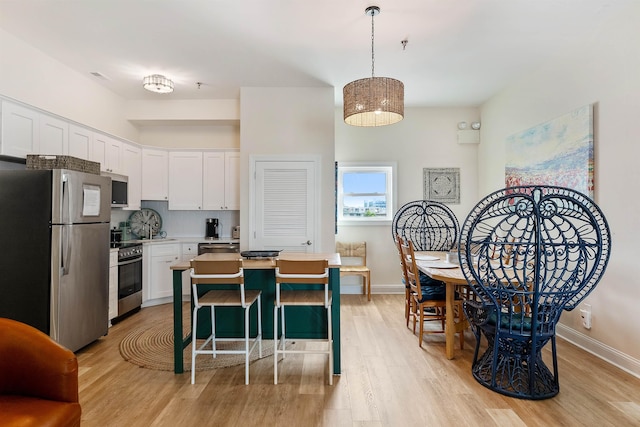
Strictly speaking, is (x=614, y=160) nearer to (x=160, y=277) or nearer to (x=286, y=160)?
(x=286, y=160)

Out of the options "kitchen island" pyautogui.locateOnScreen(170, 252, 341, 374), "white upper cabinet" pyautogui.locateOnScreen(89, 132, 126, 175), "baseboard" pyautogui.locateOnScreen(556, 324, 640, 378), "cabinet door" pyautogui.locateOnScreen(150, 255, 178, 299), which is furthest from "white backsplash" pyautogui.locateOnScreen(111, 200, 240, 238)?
"baseboard" pyautogui.locateOnScreen(556, 324, 640, 378)

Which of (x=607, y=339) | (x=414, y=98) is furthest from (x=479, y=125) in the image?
(x=607, y=339)

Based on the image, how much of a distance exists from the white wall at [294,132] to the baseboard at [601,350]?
2.72 metres

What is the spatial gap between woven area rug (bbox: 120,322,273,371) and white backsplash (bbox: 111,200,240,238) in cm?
185

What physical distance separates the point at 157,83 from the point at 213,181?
1504 millimetres

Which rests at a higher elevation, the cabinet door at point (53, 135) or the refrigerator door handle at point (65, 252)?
the cabinet door at point (53, 135)

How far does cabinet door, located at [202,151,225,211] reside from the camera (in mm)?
4887

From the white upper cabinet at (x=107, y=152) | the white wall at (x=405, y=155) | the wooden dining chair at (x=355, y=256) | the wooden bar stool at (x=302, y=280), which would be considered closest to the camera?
the wooden bar stool at (x=302, y=280)

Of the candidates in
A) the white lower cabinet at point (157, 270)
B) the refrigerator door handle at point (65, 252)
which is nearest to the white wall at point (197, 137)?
the white lower cabinet at point (157, 270)

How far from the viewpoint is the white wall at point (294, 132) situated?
4340mm

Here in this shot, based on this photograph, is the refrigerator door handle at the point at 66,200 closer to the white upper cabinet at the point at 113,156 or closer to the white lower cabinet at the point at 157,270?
the white upper cabinet at the point at 113,156

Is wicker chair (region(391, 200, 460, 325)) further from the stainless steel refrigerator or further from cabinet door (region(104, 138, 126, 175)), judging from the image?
the stainless steel refrigerator

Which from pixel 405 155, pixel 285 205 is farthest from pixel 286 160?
pixel 405 155

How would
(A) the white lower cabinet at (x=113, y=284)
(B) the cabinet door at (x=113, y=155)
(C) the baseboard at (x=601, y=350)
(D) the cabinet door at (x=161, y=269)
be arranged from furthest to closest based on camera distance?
(D) the cabinet door at (x=161, y=269) < (B) the cabinet door at (x=113, y=155) < (A) the white lower cabinet at (x=113, y=284) < (C) the baseboard at (x=601, y=350)
